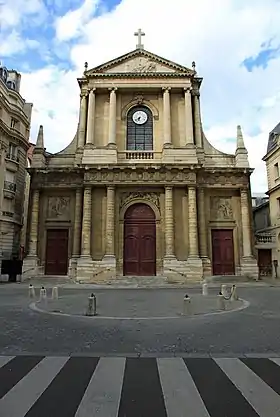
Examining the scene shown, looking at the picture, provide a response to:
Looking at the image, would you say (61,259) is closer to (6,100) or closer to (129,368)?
(6,100)

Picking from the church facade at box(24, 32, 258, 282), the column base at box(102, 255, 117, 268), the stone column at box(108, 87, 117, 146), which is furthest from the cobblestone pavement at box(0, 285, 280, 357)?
the stone column at box(108, 87, 117, 146)

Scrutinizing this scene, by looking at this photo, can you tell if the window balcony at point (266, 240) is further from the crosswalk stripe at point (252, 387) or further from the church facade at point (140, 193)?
the crosswalk stripe at point (252, 387)

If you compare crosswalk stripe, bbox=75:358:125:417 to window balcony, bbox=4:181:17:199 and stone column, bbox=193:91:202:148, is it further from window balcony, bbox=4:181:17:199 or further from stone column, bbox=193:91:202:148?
window balcony, bbox=4:181:17:199

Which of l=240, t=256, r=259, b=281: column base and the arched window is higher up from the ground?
the arched window

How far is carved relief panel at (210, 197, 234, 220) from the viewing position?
24.5 meters

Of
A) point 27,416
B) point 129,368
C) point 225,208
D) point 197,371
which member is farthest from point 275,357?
point 225,208

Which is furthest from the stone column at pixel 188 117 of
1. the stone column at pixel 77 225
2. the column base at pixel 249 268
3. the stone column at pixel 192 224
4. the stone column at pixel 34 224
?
the stone column at pixel 34 224

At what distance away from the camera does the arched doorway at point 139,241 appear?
23203mm

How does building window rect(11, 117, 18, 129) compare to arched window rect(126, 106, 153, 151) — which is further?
building window rect(11, 117, 18, 129)

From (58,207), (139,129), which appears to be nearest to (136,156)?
(139,129)

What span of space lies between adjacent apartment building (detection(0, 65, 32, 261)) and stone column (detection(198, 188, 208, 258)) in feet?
48.3

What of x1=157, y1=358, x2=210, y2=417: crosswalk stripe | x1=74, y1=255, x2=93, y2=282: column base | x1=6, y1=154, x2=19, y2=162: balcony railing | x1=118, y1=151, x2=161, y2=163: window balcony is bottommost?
x1=157, y1=358, x2=210, y2=417: crosswalk stripe

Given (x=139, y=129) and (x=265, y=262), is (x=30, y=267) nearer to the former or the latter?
(x=139, y=129)

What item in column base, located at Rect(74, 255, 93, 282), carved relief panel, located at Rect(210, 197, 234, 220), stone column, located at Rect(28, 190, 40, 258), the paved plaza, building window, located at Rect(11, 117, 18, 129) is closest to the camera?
the paved plaza
